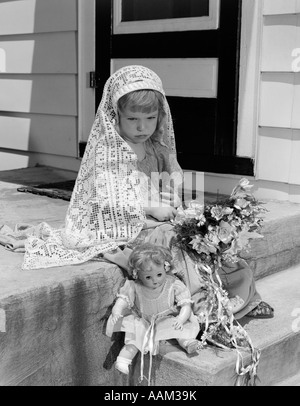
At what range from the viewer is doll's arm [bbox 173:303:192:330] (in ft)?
8.52

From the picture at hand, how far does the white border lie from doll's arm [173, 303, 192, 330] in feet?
7.36

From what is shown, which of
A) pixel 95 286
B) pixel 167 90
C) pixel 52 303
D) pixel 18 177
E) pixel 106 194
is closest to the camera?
pixel 52 303

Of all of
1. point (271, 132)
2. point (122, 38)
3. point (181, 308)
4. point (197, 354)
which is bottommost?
point (197, 354)

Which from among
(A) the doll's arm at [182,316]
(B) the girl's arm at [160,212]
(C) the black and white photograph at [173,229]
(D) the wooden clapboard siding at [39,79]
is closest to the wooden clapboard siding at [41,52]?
(D) the wooden clapboard siding at [39,79]

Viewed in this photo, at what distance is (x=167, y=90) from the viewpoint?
4551mm

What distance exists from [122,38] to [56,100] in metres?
0.95

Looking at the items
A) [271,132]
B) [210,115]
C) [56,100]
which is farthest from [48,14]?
[271,132]

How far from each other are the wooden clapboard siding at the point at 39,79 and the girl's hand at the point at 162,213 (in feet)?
8.12

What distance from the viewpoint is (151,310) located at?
2.65 metres

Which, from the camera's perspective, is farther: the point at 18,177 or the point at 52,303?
the point at 18,177

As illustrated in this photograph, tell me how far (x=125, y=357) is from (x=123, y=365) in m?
0.03

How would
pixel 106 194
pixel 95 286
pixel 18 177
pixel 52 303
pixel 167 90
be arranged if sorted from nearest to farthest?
pixel 52 303
pixel 95 286
pixel 106 194
pixel 167 90
pixel 18 177

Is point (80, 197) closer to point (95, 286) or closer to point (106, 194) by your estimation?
point (106, 194)

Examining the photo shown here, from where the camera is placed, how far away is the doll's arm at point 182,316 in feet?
8.52
